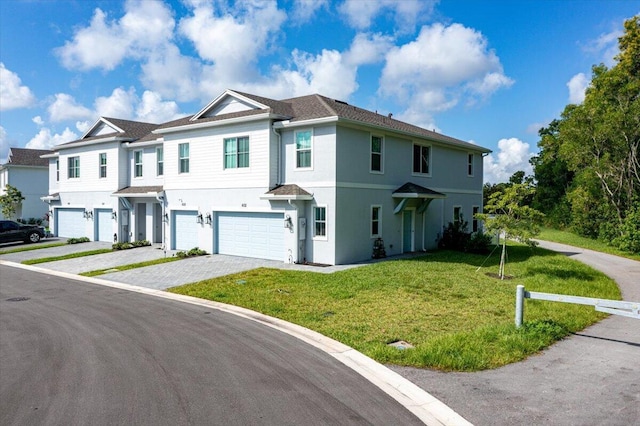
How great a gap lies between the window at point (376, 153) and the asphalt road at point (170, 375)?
36.4 ft

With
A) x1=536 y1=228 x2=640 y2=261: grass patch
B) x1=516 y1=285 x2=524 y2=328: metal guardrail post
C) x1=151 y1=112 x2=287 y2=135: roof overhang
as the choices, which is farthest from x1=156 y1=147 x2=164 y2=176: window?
x1=536 y1=228 x2=640 y2=261: grass patch

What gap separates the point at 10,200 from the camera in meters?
37.3

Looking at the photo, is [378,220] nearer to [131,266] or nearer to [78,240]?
[131,266]

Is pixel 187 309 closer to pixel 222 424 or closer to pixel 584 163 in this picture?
pixel 222 424

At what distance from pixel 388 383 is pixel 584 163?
29130 mm

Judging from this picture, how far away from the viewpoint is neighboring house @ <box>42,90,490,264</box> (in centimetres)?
1814

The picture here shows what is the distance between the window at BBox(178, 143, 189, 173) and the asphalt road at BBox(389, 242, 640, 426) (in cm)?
1819

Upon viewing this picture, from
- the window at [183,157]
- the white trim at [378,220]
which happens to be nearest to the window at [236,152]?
the window at [183,157]

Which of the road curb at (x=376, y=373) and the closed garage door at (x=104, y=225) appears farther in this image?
the closed garage door at (x=104, y=225)

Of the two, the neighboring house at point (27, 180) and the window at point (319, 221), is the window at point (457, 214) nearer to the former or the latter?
the window at point (319, 221)

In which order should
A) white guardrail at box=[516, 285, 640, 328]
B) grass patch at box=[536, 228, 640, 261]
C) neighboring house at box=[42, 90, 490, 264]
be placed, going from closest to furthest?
white guardrail at box=[516, 285, 640, 328] < neighboring house at box=[42, 90, 490, 264] < grass patch at box=[536, 228, 640, 261]

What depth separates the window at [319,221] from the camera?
18016 mm

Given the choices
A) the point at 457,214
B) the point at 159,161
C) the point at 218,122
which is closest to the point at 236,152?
the point at 218,122

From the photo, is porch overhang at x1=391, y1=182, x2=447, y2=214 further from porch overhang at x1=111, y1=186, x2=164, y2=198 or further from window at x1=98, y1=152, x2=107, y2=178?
window at x1=98, y1=152, x2=107, y2=178
